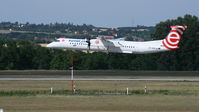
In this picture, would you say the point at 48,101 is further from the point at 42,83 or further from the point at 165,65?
the point at 165,65

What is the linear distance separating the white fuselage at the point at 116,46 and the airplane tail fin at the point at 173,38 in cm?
75

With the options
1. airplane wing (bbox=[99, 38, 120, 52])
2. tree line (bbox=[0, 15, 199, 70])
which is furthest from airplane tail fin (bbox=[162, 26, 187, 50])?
airplane wing (bbox=[99, 38, 120, 52])

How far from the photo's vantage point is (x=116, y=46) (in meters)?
103

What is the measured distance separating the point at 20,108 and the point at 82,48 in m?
63.9

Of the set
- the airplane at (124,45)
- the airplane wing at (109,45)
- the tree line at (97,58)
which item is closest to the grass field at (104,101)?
the tree line at (97,58)

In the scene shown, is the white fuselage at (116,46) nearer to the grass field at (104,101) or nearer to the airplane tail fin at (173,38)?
the airplane tail fin at (173,38)

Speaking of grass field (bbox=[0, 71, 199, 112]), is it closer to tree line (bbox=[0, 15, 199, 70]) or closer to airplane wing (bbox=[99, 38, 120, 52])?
tree line (bbox=[0, 15, 199, 70])

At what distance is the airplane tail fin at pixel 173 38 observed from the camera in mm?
101938

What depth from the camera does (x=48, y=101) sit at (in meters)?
42.1

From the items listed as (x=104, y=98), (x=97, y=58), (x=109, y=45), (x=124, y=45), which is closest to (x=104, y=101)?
(x=104, y=98)

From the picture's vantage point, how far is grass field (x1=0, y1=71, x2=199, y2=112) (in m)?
37.7

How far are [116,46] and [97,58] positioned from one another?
4679 mm

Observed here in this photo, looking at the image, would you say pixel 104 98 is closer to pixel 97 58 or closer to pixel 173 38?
pixel 97 58

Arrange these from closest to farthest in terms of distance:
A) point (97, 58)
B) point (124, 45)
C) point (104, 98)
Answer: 1. point (104, 98)
2. point (97, 58)
3. point (124, 45)
